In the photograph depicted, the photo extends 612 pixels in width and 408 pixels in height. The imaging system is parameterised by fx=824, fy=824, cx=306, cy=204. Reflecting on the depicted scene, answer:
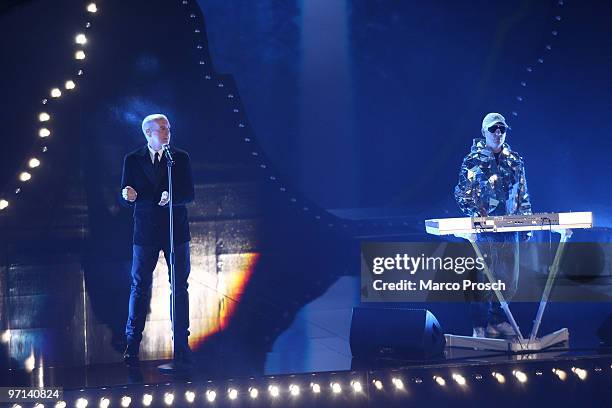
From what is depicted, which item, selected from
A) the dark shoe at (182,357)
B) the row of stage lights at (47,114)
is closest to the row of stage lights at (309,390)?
the dark shoe at (182,357)

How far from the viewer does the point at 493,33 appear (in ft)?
21.3

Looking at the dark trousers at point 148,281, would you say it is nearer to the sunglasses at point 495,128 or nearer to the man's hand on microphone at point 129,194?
the man's hand on microphone at point 129,194

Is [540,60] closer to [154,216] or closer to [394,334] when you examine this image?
[394,334]

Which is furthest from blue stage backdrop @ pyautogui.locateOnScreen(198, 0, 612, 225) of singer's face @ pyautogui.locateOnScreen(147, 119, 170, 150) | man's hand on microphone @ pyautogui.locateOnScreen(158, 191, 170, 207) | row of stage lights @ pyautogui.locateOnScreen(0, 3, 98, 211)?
man's hand on microphone @ pyautogui.locateOnScreen(158, 191, 170, 207)

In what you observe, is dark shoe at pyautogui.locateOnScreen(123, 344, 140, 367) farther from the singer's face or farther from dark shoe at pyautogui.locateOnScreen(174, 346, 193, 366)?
the singer's face

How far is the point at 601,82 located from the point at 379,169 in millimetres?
1904

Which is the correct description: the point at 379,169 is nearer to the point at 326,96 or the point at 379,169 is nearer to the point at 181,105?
the point at 326,96

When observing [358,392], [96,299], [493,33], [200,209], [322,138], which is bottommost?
[358,392]

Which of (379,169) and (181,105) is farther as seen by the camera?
(379,169)

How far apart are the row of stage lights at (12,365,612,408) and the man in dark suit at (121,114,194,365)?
0.71 metres

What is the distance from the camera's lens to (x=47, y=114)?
5.61 metres

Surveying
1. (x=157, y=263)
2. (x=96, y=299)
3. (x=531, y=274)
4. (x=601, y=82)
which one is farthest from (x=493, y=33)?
(x=96, y=299)

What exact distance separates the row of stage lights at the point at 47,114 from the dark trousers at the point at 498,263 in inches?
116

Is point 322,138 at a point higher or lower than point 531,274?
higher
